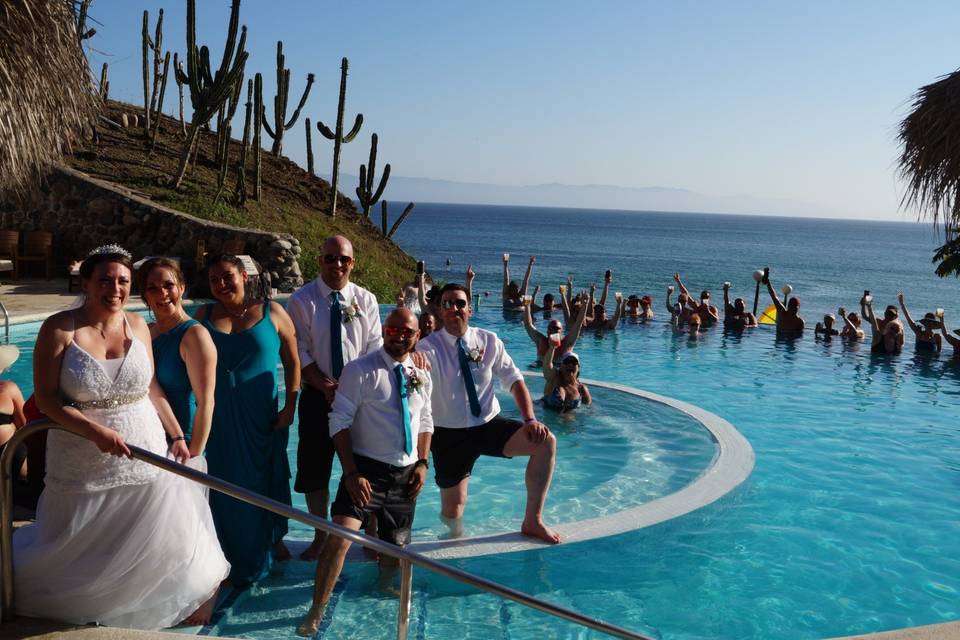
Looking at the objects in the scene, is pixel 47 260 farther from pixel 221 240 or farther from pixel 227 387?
pixel 227 387

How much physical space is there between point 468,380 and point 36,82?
624 centimetres

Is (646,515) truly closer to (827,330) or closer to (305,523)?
(305,523)

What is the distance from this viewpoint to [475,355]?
18.5 feet

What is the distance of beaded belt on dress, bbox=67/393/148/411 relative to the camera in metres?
3.67

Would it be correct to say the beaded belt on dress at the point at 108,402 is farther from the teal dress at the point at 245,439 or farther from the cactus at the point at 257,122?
the cactus at the point at 257,122

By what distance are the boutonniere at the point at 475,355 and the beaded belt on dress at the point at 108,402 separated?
2348mm

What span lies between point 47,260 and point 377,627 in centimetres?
1764

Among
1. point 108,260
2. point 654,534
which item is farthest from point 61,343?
point 654,534

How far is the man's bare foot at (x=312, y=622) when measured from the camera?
14.7 feet

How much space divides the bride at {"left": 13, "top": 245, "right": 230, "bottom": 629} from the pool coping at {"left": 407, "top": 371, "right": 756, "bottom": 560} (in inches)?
78.7

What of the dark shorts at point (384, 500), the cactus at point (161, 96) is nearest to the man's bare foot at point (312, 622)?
the dark shorts at point (384, 500)

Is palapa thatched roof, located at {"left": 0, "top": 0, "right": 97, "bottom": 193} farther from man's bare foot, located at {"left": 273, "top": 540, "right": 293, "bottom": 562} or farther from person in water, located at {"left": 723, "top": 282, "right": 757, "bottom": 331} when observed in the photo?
person in water, located at {"left": 723, "top": 282, "right": 757, "bottom": 331}

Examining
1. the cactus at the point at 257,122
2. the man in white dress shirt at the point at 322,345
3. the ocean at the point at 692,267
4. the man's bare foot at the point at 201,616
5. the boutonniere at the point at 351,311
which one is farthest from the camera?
the ocean at the point at 692,267

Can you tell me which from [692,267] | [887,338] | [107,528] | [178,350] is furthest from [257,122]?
[692,267]
